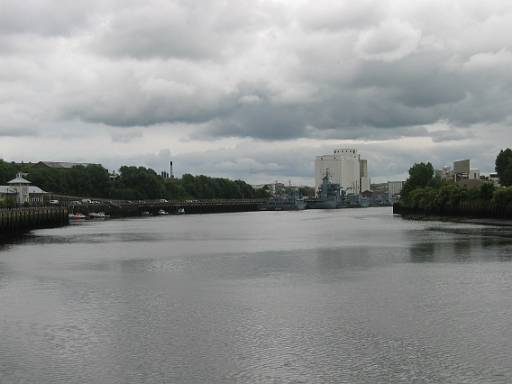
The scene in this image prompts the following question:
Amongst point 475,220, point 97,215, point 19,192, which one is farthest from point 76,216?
point 475,220

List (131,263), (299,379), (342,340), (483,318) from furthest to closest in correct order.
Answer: (131,263) < (483,318) < (342,340) < (299,379)

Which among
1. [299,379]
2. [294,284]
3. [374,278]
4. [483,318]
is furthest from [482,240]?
[299,379]

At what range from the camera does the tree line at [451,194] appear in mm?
108062

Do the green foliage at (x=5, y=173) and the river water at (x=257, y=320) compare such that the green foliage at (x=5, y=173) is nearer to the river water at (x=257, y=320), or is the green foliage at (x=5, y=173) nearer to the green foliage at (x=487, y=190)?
the green foliage at (x=487, y=190)

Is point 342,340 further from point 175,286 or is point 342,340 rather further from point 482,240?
point 482,240

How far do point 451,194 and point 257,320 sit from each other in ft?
357

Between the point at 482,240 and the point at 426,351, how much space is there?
4906cm

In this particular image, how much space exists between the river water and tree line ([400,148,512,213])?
59.5 metres

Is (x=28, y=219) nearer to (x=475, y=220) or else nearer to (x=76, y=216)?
(x=76, y=216)

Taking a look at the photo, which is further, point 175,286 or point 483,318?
point 175,286

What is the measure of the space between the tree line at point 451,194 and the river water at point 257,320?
59531 mm

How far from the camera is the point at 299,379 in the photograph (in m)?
19.5

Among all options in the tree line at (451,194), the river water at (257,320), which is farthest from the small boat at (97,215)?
the river water at (257,320)

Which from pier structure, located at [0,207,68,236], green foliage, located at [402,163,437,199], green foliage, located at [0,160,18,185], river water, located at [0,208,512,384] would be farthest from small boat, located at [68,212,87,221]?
river water, located at [0,208,512,384]
